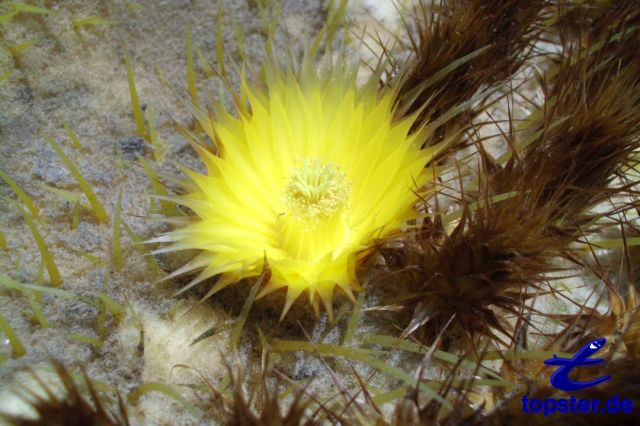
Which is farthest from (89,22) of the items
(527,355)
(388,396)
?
(527,355)

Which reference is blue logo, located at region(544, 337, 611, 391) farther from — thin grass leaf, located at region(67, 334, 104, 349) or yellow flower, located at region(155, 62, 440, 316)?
thin grass leaf, located at region(67, 334, 104, 349)

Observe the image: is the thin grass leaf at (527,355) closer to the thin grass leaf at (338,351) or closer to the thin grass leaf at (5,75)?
the thin grass leaf at (338,351)

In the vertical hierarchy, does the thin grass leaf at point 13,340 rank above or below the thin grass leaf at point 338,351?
below

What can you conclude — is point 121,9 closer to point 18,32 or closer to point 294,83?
point 18,32

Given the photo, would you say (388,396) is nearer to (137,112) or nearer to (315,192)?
(315,192)

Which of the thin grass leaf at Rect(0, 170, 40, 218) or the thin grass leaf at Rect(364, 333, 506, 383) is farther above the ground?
the thin grass leaf at Rect(0, 170, 40, 218)

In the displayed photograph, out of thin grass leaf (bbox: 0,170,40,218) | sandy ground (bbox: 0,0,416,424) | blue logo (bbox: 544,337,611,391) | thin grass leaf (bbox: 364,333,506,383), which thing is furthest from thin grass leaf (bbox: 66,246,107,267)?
blue logo (bbox: 544,337,611,391)

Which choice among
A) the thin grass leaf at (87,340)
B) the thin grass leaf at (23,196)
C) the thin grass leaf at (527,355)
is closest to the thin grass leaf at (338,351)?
the thin grass leaf at (527,355)
